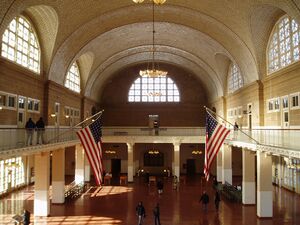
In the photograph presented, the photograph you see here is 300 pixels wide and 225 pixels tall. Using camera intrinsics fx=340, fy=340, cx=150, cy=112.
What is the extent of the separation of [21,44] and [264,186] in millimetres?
16137

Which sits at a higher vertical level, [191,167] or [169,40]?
[169,40]

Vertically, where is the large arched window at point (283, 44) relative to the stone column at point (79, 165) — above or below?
above

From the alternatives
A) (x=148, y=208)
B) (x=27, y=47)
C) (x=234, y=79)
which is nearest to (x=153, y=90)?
(x=234, y=79)

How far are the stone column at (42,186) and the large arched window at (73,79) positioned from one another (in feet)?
35.0

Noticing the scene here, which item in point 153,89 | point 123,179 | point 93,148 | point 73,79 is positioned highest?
point 153,89

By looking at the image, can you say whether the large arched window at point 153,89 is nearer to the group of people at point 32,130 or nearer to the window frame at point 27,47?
the window frame at point 27,47

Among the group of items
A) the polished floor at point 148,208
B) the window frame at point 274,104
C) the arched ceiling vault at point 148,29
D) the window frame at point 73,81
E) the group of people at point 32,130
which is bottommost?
the polished floor at point 148,208

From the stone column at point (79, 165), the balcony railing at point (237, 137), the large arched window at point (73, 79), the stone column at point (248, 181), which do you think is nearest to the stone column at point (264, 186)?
the balcony railing at point (237, 137)

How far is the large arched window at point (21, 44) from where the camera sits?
18.5m

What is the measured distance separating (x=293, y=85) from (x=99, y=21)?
13.9 metres

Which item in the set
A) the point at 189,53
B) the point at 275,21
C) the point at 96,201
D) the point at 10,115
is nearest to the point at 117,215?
the point at 96,201

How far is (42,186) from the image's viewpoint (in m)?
19.2

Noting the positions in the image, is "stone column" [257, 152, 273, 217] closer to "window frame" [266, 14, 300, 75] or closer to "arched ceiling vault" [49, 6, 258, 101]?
"window frame" [266, 14, 300, 75]

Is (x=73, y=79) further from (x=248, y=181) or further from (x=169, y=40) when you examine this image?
(x=248, y=181)
